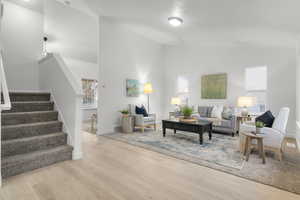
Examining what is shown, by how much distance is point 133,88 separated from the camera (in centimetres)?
569

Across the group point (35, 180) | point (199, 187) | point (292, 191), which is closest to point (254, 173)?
point (292, 191)

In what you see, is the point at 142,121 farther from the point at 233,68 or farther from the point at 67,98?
the point at 233,68

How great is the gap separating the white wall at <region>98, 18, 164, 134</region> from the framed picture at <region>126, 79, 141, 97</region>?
0.15m

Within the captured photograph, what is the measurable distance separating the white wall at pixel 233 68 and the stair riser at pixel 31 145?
4.84m

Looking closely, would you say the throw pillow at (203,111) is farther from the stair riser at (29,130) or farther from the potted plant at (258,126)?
the stair riser at (29,130)

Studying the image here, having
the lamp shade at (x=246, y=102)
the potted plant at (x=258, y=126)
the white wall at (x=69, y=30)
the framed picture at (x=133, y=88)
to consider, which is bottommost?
the potted plant at (x=258, y=126)

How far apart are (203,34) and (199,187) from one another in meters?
4.34

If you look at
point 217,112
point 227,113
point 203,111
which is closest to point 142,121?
point 203,111

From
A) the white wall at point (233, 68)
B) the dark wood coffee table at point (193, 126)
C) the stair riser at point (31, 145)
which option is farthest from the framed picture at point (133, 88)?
the stair riser at point (31, 145)

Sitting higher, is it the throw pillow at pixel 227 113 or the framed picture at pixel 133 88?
the framed picture at pixel 133 88

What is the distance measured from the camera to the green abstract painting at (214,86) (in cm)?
549

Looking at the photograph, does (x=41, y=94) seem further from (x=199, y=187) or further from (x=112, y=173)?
(x=199, y=187)

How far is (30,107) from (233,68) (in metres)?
5.84

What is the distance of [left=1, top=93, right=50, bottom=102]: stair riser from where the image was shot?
328cm
